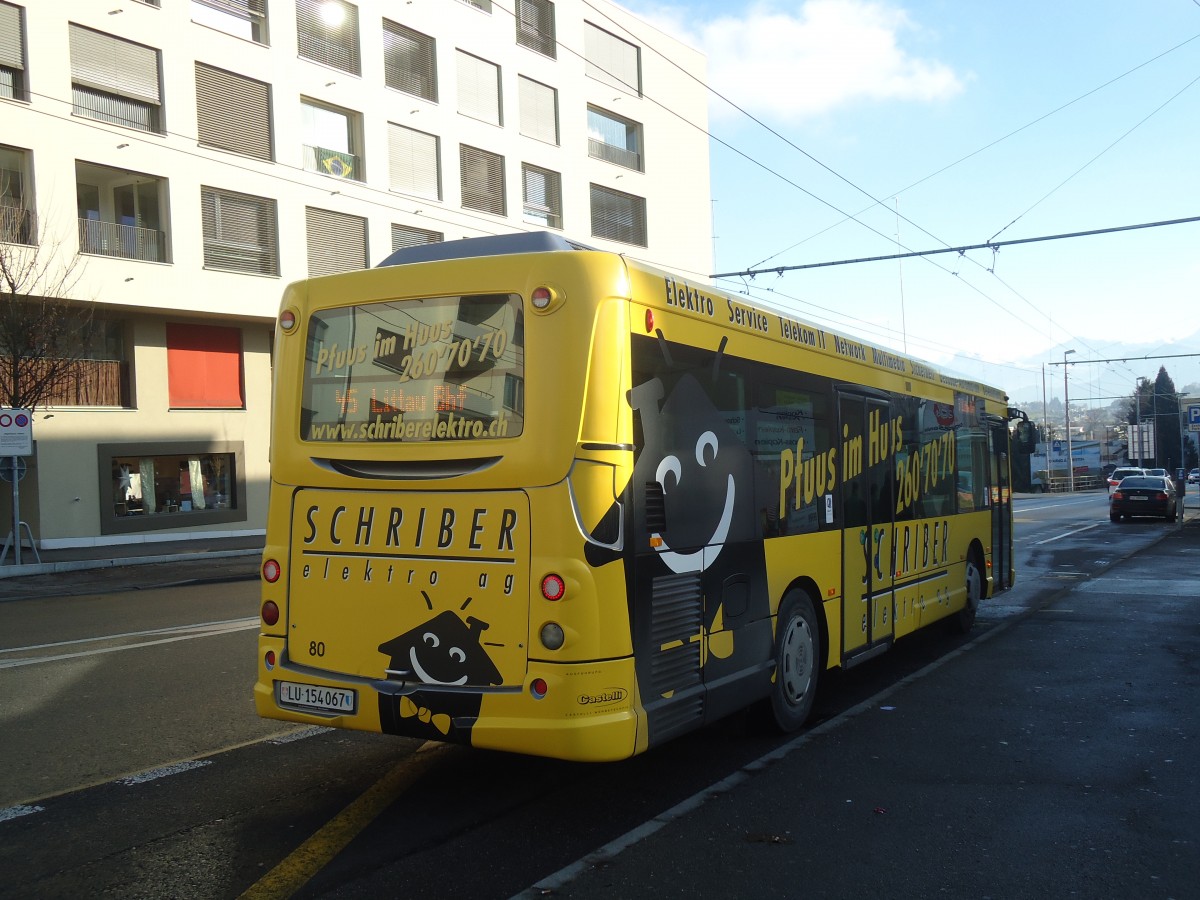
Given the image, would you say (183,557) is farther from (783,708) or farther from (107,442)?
(783,708)

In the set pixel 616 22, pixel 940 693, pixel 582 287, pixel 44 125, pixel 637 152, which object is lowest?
pixel 940 693

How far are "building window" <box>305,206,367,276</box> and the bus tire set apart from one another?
20258 millimetres

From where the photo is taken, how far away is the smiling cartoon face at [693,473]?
5.17 metres

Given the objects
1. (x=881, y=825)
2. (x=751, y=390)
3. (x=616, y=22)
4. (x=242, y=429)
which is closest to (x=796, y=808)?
(x=881, y=825)

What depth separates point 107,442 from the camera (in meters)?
24.8

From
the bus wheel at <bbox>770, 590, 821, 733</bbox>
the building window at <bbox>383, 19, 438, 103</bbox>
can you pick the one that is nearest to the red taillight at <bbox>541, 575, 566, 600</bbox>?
the bus wheel at <bbox>770, 590, 821, 733</bbox>

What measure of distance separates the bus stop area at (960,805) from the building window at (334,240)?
22.9 metres

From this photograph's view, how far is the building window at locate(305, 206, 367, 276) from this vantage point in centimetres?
2778

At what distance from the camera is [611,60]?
36.7 meters

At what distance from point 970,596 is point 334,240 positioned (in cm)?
2184

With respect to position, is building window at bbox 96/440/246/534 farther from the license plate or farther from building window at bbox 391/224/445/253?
the license plate

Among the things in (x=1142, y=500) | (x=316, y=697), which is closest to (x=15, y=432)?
(x=316, y=697)

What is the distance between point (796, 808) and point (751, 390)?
2416mm

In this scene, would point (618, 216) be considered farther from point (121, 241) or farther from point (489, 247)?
point (489, 247)
